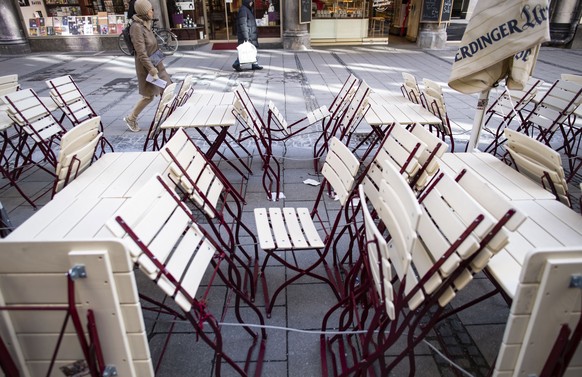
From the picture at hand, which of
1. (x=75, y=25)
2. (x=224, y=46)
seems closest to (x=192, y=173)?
(x=224, y=46)

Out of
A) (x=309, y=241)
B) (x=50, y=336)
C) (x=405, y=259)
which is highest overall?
(x=405, y=259)

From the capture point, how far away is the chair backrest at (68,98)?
4.62 meters

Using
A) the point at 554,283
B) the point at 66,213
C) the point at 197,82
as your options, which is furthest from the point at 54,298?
the point at 197,82

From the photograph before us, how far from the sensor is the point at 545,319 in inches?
59.1

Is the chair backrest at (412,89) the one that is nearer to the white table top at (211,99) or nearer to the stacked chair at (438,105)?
the stacked chair at (438,105)

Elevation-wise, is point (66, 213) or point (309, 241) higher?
point (66, 213)

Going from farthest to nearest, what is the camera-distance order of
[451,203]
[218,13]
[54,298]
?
[218,13] < [451,203] < [54,298]

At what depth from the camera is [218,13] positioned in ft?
47.8

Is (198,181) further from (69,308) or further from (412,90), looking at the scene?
(412,90)

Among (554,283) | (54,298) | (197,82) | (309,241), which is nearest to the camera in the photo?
(554,283)

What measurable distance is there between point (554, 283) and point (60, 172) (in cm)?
286

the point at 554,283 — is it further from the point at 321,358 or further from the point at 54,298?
the point at 54,298

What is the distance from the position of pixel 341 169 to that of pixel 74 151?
1946 millimetres

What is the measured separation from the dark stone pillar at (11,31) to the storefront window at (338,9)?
10.1m
